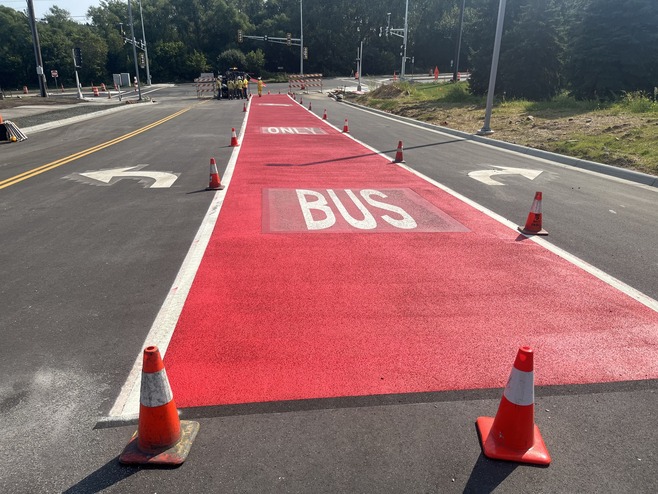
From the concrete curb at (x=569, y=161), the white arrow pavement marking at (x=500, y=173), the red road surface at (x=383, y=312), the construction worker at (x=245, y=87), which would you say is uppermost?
the construction worker at (x=245, y=87)

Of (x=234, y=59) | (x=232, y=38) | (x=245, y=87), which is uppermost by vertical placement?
(x=232, y=38)

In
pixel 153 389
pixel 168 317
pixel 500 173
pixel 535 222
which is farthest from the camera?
pixel 500 173

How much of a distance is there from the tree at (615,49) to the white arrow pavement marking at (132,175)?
22017mm

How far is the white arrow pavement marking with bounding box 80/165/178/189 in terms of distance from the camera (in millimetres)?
10500

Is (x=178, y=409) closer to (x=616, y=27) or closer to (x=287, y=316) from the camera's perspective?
(x=287, y=316)

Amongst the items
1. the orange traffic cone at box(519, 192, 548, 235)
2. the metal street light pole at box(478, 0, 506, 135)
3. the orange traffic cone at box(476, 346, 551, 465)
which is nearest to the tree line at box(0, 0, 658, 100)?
the metal street light pole at box(478, 0, 506, 135)

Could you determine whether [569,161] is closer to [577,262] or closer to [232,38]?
[577,262]

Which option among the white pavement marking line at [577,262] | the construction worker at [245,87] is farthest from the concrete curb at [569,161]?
the construction worker at [245,87]

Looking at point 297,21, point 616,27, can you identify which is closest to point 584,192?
point 616,27

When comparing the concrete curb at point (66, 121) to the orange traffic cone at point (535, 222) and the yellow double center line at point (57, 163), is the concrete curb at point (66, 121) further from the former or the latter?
the orange traffic cone at point (535, 222)

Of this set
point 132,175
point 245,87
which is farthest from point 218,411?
point 245,87

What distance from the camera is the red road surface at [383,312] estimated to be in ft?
12.1

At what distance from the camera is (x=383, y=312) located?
469cm

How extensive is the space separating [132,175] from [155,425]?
9.45 metres
